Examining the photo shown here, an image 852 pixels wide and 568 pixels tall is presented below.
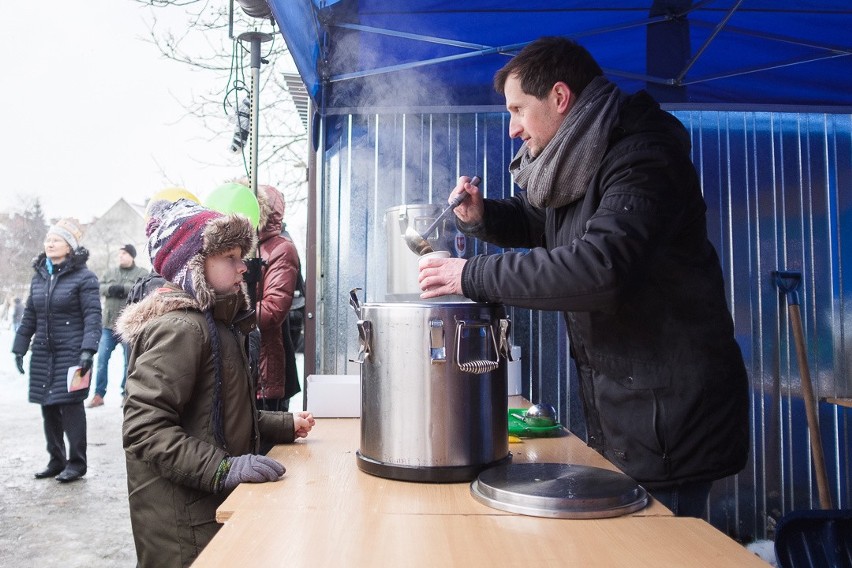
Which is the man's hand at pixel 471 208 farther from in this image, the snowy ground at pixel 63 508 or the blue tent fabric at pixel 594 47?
the snowy ground at pixel 63 508

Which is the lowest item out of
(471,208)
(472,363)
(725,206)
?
(472,363)

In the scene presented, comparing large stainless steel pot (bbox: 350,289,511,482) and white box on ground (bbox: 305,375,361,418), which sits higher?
large stainless steel pot (bbox: 350,289,511,482)

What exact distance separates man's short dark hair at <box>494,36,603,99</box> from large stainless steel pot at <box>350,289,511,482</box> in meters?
0.65

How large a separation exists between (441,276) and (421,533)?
567mm

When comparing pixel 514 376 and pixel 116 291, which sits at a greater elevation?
pixel 116 291

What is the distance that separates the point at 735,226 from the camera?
419cm

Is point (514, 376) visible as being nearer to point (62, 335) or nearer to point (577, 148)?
point (577, 148)

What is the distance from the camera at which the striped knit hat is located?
1.91m

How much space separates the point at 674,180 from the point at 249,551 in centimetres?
117

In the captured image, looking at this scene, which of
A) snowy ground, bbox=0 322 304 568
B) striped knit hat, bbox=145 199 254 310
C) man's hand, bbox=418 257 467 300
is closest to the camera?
man's hand, bbox=418 257 467 300

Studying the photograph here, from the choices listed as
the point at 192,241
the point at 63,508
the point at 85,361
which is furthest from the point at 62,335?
the point at 192,241

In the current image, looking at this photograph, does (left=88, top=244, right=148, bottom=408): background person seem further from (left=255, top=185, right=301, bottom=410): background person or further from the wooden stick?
the wooden stick

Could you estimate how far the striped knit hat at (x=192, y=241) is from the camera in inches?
75.4

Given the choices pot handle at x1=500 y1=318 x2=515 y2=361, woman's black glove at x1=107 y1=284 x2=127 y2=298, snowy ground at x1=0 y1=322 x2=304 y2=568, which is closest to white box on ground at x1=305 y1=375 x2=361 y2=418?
pot handle at x1=500 y1=318 x2=515 y2=361
